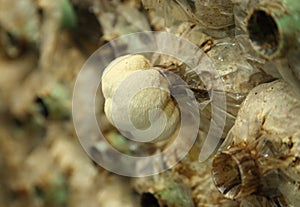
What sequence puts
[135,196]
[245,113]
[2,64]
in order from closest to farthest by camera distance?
[245,113] → [135,196] → [2,64]

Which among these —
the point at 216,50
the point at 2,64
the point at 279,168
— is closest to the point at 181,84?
the point at 216,50

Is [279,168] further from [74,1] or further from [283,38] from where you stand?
[74,1]

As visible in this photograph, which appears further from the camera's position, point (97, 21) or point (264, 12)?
point (97, 21)
